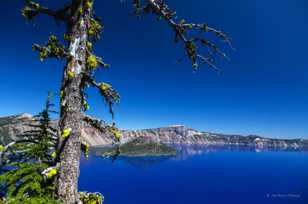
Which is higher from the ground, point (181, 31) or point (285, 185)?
point (181, 31)

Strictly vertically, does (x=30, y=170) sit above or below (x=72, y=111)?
below

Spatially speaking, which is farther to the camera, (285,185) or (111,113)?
(285,185)

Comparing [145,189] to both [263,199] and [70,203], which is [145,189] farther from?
[70,203]

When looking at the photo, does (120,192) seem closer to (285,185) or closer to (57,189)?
(285,185)

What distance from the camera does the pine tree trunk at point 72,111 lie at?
5266 millimetres

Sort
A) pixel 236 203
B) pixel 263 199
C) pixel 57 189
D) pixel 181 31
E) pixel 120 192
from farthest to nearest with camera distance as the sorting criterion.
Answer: pixel 120 192
pixel 263 199
pixel 236 203
pixel 181 31
pixel 57 189

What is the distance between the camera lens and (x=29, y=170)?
583 centimetres

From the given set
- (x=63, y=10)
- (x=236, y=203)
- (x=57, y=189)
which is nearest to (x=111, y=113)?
(x=57, y=189)

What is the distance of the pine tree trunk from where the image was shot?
17.3 feet

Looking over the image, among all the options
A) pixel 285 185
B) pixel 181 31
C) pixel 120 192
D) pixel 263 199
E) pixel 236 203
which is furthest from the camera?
pixel 285 185

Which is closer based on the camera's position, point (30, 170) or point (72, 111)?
point (72, 111)

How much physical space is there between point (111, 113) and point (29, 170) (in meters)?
2.20

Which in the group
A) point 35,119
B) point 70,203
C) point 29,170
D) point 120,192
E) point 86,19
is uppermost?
point 86,19

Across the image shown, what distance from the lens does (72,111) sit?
547cm
